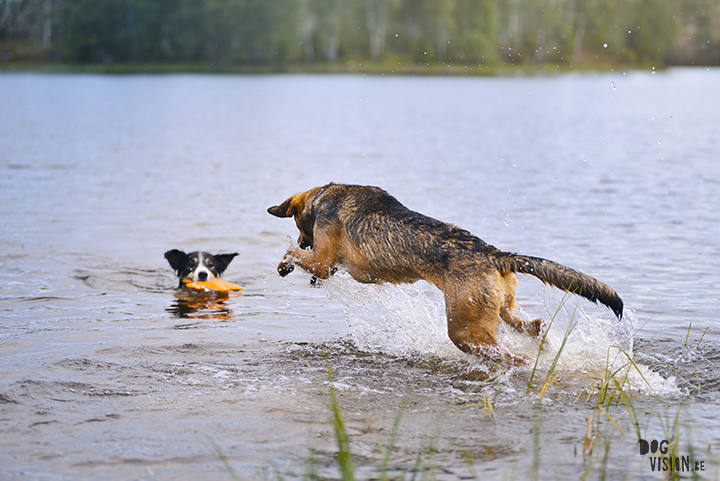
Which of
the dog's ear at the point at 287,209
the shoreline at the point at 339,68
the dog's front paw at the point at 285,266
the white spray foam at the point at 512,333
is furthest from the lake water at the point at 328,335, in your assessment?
the shoreline at the point at 339,68

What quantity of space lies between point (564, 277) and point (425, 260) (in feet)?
3.56

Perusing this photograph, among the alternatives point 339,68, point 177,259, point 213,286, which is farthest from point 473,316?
point 339,68

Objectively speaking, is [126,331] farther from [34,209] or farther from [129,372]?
[34,209]

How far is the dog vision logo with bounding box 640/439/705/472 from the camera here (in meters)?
3.84

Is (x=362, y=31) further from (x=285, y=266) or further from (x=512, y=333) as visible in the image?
(x=512, y=333)

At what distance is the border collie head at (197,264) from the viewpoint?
8.42 m

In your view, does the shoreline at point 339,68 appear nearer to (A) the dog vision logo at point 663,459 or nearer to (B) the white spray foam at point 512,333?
(B) the white spray foam at point 512,333

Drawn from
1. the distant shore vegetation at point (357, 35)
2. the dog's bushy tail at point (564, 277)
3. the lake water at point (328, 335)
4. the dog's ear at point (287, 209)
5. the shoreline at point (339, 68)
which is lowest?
the lake water at point (328, 335)

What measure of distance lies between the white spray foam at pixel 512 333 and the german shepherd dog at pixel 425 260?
27 cm

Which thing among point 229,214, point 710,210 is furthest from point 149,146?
point 710,210

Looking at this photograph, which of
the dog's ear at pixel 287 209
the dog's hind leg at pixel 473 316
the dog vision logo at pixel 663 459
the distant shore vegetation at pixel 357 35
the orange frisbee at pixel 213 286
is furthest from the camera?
the distant shore vegetation at pixel 357 35

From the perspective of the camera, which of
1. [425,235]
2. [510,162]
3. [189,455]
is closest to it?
[189,455]

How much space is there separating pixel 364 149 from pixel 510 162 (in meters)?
5.03

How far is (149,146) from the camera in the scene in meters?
23.8
